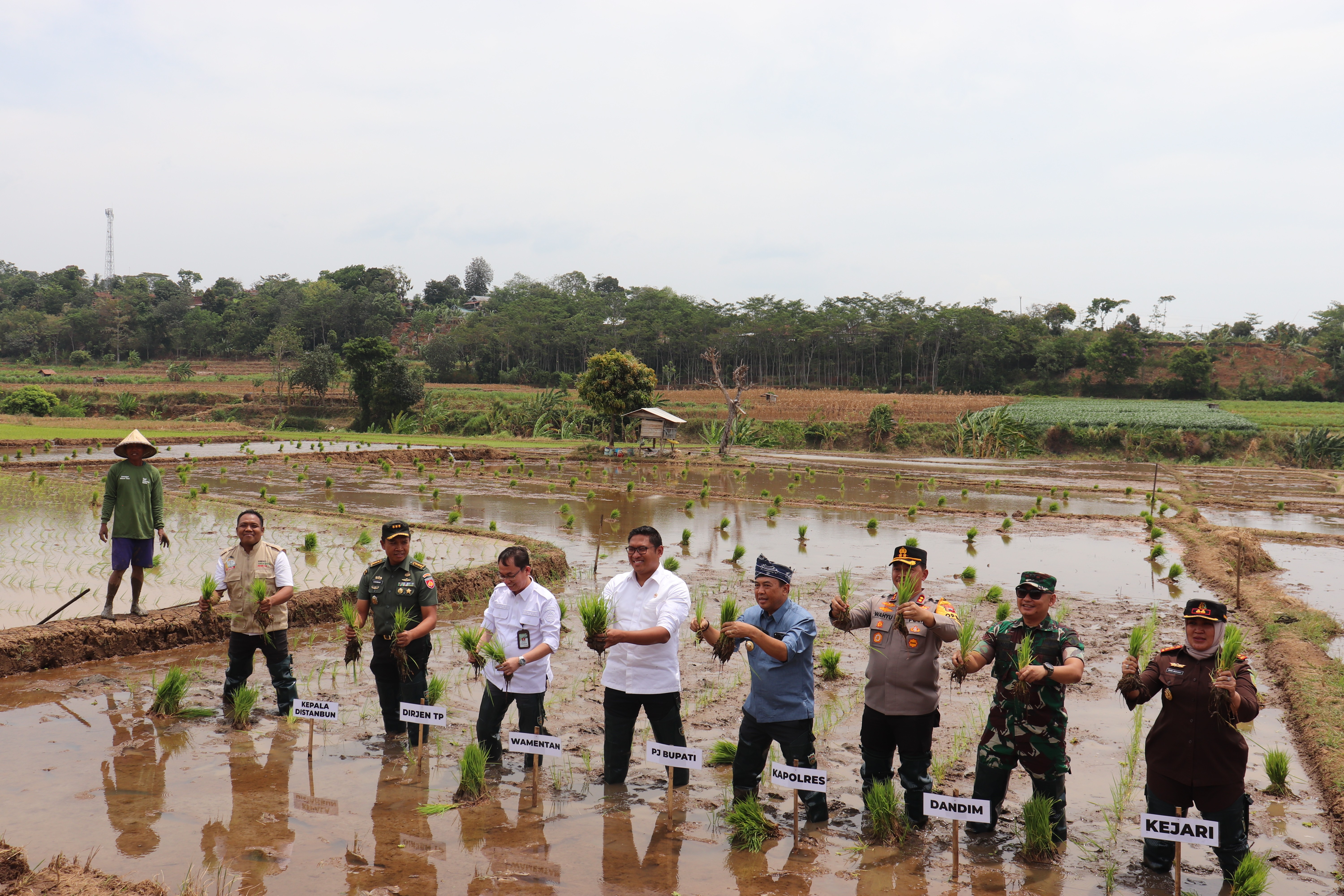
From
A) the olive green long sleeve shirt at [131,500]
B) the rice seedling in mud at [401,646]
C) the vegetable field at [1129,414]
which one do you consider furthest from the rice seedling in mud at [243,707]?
the vegetable field at [1129,414]

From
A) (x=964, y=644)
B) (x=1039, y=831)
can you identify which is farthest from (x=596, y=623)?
(x=1039, y=831)

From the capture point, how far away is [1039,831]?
15.2 feet

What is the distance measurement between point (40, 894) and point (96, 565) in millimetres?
8206

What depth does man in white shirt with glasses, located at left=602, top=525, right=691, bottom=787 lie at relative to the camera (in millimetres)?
4969

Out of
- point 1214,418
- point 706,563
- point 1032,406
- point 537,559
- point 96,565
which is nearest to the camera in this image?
point 96,565

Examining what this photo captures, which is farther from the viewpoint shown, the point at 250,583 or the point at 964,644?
the point at 250,583

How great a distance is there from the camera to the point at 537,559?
12109mm

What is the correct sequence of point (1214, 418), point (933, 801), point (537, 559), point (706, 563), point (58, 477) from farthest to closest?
point (1214, 418)
point (58, 477)
point (706, 563)
point (537, 559)
point (933, 801)

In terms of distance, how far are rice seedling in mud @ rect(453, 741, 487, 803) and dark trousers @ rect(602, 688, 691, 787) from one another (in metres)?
A: 0.75

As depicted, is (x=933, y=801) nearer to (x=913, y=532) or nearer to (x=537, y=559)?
(x=537, y=559)

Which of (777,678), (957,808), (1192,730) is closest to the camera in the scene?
(957,808)

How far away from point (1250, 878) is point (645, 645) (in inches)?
124

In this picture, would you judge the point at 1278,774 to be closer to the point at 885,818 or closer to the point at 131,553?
A: the point at 885,818

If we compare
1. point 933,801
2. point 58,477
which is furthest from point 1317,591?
point 58,477
